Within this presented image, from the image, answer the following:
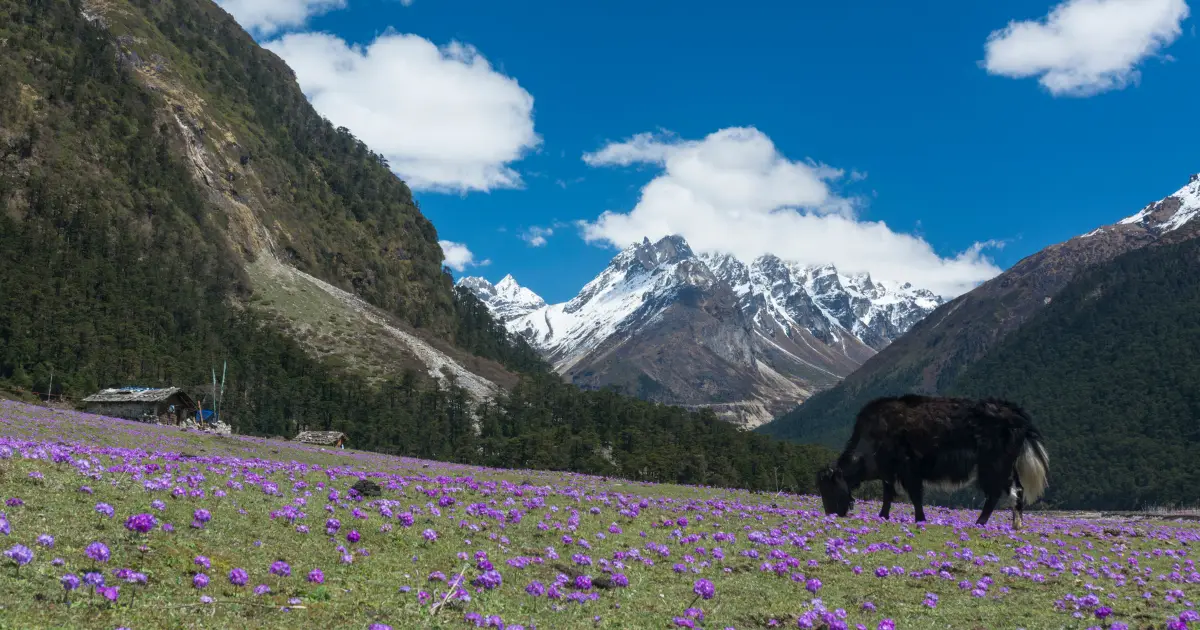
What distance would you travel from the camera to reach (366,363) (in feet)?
539

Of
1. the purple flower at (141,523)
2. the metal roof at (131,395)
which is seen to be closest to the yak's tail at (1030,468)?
the purple flower at (141,523)

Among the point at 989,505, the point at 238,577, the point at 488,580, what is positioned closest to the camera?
the point at 238,577

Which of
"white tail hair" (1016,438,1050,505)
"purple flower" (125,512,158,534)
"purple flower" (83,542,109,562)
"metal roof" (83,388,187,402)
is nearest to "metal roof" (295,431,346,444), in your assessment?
"metal roof" (83,388,187,402)

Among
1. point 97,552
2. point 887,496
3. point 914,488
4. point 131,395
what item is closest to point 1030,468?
point 914,488

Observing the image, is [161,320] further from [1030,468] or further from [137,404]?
[1030,468]

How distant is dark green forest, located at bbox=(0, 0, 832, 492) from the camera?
108 m

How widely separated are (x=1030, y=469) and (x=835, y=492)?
19.7 ft

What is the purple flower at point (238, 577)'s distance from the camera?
434 inches

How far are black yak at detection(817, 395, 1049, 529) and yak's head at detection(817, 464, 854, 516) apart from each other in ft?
3.08

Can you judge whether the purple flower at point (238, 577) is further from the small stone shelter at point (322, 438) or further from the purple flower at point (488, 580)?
the small stone shelter at point (322, 438)

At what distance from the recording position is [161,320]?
459 ft

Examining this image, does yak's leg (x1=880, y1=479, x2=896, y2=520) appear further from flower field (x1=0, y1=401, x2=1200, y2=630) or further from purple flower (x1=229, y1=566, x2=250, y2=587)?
purple flower (x1=229, y1=566, x2=250, y2=587)

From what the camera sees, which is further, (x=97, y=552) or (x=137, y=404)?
(x=137, y=404)

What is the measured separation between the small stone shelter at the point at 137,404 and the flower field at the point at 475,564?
70126mm
